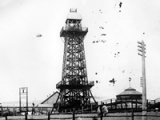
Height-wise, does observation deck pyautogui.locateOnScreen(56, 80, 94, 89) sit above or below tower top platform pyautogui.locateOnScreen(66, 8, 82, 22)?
below

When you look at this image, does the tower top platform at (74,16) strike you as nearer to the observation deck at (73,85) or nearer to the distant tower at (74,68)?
the distant tower at (74,68)

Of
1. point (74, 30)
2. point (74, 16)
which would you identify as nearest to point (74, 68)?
point (74, 30)

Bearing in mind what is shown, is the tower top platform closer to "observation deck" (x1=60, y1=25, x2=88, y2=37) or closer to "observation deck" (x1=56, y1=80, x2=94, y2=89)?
"observation deck" (x1=60, y1=25, x2=88, y2=37)

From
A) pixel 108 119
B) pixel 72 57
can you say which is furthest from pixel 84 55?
pixel 108 119

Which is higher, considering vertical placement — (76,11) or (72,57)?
(76,11)

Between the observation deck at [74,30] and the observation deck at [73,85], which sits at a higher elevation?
the observation deck at [74,30]

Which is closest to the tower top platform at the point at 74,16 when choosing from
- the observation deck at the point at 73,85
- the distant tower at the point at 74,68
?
the distant tower at the point at 74,68

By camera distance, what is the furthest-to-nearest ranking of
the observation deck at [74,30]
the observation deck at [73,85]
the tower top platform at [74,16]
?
the observation deck at [74,30], the tower top platform at [74,16], the observation deck at [73,85]

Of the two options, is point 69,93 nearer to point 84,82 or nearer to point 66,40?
point 84,82

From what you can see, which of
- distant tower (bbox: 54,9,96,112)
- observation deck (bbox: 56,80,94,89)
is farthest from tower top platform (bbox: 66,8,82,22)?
observation deck (bbox: 56,80,94,89)
